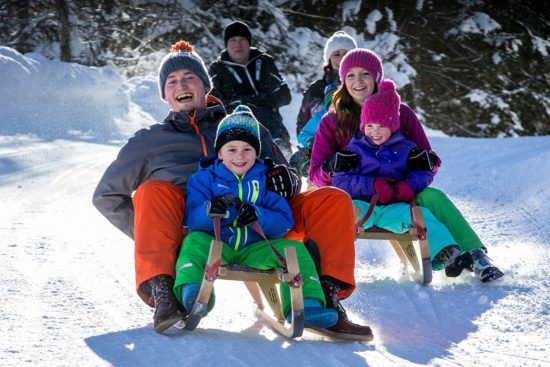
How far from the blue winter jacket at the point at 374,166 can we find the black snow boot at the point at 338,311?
113cm

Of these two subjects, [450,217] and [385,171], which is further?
[385,171]

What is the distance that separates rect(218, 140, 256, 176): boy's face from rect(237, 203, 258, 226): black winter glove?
0.20 m

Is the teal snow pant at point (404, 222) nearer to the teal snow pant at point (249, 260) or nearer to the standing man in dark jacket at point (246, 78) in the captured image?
the teal snow pant at point (249, 260)

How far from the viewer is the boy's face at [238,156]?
282cm

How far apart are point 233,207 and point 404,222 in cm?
115

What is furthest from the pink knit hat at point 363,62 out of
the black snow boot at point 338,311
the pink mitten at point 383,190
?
the black snow boot at point 338,311

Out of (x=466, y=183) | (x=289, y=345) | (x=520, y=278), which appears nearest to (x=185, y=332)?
(x=289, y=345)

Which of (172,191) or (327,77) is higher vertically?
(327,77)

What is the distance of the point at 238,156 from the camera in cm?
282

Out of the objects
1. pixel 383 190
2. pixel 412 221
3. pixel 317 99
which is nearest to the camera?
pixel 412 221

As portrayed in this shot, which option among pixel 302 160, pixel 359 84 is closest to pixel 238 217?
pixel 359 84

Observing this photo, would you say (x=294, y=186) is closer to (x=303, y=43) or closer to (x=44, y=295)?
(x=44, y=295)

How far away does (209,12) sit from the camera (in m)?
15.8

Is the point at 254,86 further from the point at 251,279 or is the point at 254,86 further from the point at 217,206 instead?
the point at 251,279
